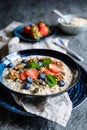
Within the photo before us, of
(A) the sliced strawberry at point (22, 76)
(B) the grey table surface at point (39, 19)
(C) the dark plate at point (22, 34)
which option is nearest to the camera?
(B) the grey table surface at point (39, 19)

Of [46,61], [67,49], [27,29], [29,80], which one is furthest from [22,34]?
[29,80]

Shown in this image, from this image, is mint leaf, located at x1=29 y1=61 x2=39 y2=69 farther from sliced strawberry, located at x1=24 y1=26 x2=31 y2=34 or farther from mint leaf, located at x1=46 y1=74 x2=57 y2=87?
sliced strawberry, located at x1=24 y1=26 x2=31 y2=34

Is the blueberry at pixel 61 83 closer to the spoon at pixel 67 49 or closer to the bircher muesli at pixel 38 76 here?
the bircher muesli at pixel 38 76

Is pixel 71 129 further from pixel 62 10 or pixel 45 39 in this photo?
pixel 62 10

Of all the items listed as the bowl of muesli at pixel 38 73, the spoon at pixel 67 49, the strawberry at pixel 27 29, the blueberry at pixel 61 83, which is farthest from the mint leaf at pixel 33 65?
A: the strawberry at pixel 27 29

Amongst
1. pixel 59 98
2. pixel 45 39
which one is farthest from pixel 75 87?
pixel 45 39

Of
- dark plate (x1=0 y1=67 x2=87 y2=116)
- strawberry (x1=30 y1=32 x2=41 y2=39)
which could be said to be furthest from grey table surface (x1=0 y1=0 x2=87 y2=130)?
strawberry (x1=30 y1=32 x2=41 y2=39)

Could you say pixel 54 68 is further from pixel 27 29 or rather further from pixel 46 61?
pixel 27 29
